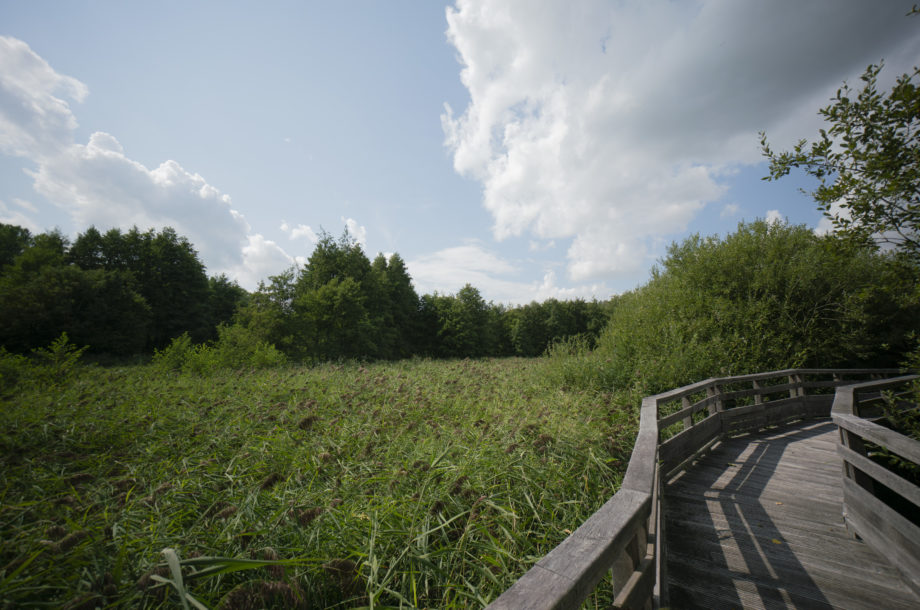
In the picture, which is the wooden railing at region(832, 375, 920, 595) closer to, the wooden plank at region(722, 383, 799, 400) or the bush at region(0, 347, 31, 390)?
the wooden plank at region(722, 383, 799, 400)

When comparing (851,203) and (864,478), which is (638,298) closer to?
(851,203)

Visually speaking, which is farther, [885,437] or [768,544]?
[768,544]

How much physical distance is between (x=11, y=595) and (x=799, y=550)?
5876mm

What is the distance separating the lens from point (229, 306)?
1531 inches

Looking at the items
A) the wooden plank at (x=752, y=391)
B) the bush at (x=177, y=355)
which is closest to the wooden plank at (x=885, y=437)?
the wooden plank at (x=752, y=391)

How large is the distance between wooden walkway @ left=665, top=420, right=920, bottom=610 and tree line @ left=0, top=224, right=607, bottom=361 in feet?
33.1

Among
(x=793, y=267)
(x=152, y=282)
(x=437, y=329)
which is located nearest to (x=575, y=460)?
(x=793, y=267)

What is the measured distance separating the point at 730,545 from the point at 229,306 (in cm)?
4693

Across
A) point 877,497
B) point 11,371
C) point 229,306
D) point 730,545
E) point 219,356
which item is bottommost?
point 730,545

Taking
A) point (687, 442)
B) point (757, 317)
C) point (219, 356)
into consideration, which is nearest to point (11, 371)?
point (219, 356)

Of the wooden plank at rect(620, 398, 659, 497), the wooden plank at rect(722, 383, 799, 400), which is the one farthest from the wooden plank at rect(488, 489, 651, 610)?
the wooden plank at rect(722, 383, 799, 400)

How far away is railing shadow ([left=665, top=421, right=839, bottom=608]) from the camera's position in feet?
8.16

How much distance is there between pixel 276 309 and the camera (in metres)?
21.1

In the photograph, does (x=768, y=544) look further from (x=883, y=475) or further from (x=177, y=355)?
(x=177, y=355)
